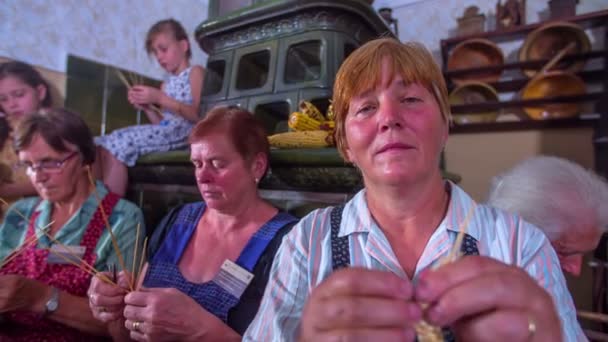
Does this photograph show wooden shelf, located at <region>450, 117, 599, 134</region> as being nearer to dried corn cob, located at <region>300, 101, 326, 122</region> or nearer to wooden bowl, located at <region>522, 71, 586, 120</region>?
wooden bowl, located at <region>522, 71, 586, 120</region>

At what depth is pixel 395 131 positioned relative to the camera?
1.73 feet

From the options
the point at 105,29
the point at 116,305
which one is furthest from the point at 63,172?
the point at 105,29

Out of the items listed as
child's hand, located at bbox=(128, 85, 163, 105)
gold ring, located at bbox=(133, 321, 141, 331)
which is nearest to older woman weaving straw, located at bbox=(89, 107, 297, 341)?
gold ring, located at bbox=(133, 321, 141, 331)

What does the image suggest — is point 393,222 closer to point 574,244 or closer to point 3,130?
point 574,244

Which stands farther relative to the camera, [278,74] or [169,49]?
[169,49]

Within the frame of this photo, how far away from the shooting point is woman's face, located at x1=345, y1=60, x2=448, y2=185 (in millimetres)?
526

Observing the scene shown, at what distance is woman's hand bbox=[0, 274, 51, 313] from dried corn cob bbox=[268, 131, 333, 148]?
88cm

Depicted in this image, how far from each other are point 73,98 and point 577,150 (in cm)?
301

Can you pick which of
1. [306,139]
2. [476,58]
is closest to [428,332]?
[306,139]

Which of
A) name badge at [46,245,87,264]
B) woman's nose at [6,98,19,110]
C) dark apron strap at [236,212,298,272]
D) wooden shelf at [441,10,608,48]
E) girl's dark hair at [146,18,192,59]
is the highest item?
wooden shelf at [441,10,608,48]

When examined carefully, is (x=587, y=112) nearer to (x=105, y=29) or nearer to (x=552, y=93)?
(x=552, y=93)

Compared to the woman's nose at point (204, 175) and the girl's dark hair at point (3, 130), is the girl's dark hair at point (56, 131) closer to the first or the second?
the woman's nose at point (204, 175)

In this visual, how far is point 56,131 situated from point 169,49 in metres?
0.99

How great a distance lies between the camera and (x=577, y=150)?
1855 mm
